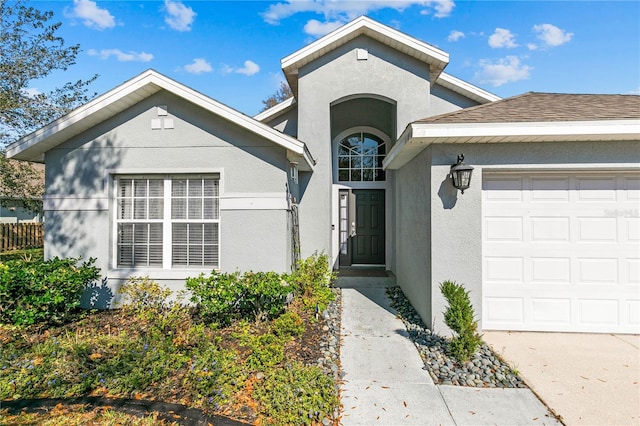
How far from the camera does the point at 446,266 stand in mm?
4875

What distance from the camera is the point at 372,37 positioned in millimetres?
7957

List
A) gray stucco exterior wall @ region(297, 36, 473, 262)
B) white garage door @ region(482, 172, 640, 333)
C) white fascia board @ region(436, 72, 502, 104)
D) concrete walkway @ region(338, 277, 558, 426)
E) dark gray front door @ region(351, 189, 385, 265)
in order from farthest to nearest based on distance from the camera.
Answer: dark gray front door @ region(351, 189, 385, 265) → white fascia board @ region(436, 72, 502, 104) → gray stucco exterior wall @ region(297, 36, 473, 262) → white garage door @ region(482, 172, 640, 333) → concrete walkway @ region(338, 277, 558, 426)

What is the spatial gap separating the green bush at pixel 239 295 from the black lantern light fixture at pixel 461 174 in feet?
10.2

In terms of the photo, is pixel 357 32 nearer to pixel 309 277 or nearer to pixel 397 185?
pixel 397 185

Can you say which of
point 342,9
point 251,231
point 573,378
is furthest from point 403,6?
point 573,378

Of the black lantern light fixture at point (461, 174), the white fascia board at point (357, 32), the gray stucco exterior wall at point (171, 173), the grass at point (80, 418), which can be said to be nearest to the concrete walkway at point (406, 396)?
the grass at point (80, 418)

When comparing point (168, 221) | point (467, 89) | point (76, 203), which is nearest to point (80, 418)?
point (168, 221)

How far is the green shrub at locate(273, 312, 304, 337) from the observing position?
4528 mm

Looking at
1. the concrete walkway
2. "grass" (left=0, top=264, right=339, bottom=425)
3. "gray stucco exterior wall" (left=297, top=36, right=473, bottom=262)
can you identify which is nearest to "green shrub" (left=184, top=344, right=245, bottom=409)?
"grass" (left=0, top=264, right=339, bottom=425)

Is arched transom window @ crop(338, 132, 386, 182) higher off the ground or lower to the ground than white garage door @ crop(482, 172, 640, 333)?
higher

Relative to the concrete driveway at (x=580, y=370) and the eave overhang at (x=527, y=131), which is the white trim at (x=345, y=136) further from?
the concrete driveway at (x=580, y=370)

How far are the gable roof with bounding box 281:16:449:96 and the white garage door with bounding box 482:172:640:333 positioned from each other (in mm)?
4089

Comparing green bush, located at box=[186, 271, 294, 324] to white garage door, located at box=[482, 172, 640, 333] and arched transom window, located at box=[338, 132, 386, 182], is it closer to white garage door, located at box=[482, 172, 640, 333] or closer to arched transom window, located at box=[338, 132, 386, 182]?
white garage door, located at box=[482, 172, 640, 333]

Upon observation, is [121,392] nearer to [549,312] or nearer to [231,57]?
[549,312]
